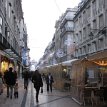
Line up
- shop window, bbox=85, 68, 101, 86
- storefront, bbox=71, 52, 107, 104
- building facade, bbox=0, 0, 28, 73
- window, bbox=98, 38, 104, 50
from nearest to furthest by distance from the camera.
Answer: storefront, bbox=71, 52, 107, 104, shop window, bbox=85, 68, 101, 86, building facade, bbox=0, 0, 28, 73, window, bbox=98, 38, 104, 50

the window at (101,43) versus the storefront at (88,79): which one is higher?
the window at (101,43)

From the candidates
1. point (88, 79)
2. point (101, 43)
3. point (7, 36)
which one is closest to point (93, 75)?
point (88, 79)

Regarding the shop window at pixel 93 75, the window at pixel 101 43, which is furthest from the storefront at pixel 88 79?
the window at pixel 101 43

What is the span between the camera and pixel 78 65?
2119 cm

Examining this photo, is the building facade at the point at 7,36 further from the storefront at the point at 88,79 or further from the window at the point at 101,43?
the window at the point at 101,43

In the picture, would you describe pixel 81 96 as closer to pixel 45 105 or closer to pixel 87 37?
pixel 45 105

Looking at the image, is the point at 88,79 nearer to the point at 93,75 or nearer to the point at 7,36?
the point at 93,75

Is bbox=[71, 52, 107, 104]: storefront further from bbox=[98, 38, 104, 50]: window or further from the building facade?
bbox=[98, 38, 104, 50]: window

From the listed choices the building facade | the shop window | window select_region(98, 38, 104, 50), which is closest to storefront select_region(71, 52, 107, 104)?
the shop window

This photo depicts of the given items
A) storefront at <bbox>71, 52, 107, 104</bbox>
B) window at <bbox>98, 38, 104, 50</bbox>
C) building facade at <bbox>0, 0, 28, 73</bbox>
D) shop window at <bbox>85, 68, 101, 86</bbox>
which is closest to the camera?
storefront at <bbox>71, 52, 107, 104</bbox>

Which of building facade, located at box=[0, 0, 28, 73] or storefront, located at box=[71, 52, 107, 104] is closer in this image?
storefront, located at box=[71, 52, 107, 104]

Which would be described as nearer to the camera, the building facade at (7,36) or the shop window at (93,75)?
the shop window at (93,75)

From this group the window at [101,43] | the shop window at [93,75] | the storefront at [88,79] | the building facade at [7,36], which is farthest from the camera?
the window at [101,43]

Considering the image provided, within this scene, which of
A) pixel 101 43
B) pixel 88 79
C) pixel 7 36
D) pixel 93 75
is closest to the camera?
pixel 88 79
